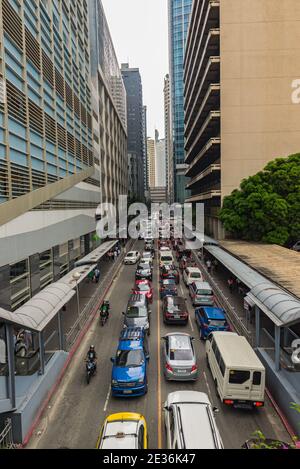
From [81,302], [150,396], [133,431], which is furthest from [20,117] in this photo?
[133,431]

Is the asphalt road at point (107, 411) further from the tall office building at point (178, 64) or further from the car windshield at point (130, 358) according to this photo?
the tall office building at point (178, 64)

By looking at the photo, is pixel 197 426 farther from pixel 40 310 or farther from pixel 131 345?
pixel 40 310

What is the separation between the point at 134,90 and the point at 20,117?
547ft

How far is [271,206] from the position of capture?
36.2m

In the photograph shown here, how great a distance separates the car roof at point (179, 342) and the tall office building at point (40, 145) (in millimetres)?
8656

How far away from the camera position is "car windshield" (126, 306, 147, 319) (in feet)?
66.9

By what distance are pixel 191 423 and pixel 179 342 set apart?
6121 millimetres

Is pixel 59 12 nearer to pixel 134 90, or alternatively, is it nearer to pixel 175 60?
pixel 175 60

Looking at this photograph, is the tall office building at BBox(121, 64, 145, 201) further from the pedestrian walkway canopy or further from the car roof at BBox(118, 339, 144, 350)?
the car roof at BBox(118, 339, 144, 350)

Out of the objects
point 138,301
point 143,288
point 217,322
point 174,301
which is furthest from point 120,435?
point 143,288

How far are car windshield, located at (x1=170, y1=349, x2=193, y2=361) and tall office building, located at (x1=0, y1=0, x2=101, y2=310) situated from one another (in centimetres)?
898

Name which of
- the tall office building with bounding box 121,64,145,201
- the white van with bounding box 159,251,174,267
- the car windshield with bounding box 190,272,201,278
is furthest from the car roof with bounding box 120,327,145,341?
the tall office building with bounding box 121,64,145,201

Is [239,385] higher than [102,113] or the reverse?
the reverse

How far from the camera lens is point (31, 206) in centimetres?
2162
